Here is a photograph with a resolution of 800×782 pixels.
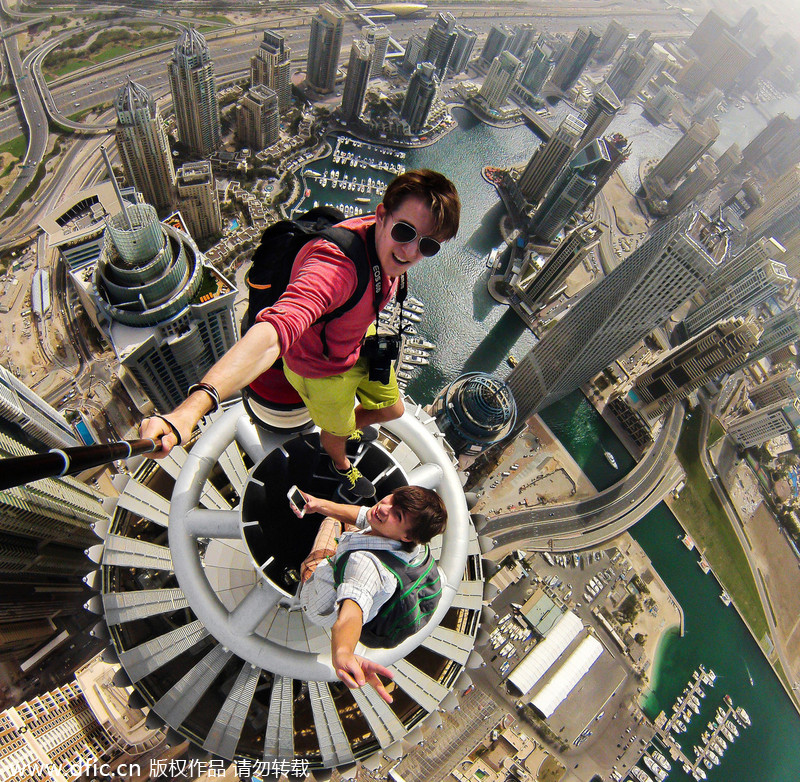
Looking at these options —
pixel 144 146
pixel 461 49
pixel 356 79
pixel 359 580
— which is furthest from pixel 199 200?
pixel 461 49

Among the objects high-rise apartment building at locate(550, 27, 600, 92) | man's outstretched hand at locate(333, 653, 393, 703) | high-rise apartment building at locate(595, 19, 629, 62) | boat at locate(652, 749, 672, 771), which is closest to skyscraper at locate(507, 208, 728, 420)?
boat at locate(652, 749, 672, 771)

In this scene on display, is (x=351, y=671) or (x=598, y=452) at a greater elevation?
(x=351, y=671)

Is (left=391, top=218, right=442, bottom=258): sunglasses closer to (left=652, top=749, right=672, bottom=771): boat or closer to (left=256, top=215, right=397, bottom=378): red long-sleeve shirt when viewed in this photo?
(left=256, top=215, right=397, bottom=378): red long-sleeve shirt

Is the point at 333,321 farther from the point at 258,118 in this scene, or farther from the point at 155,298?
the point at 258,118

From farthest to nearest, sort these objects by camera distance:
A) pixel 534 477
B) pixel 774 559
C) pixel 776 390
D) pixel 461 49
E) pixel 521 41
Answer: pixel 521 41
pixel 461 49
pixel 776 390
pixel 774 559
pixel 534 477

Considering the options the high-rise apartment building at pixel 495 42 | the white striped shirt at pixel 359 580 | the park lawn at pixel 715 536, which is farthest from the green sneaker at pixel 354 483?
the high-rise apartment building at pixel 495 42

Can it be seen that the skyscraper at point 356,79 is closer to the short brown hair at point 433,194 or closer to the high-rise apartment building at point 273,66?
the high-rise apartment building at point 273,66

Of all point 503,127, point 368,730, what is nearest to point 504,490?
point 368,730
